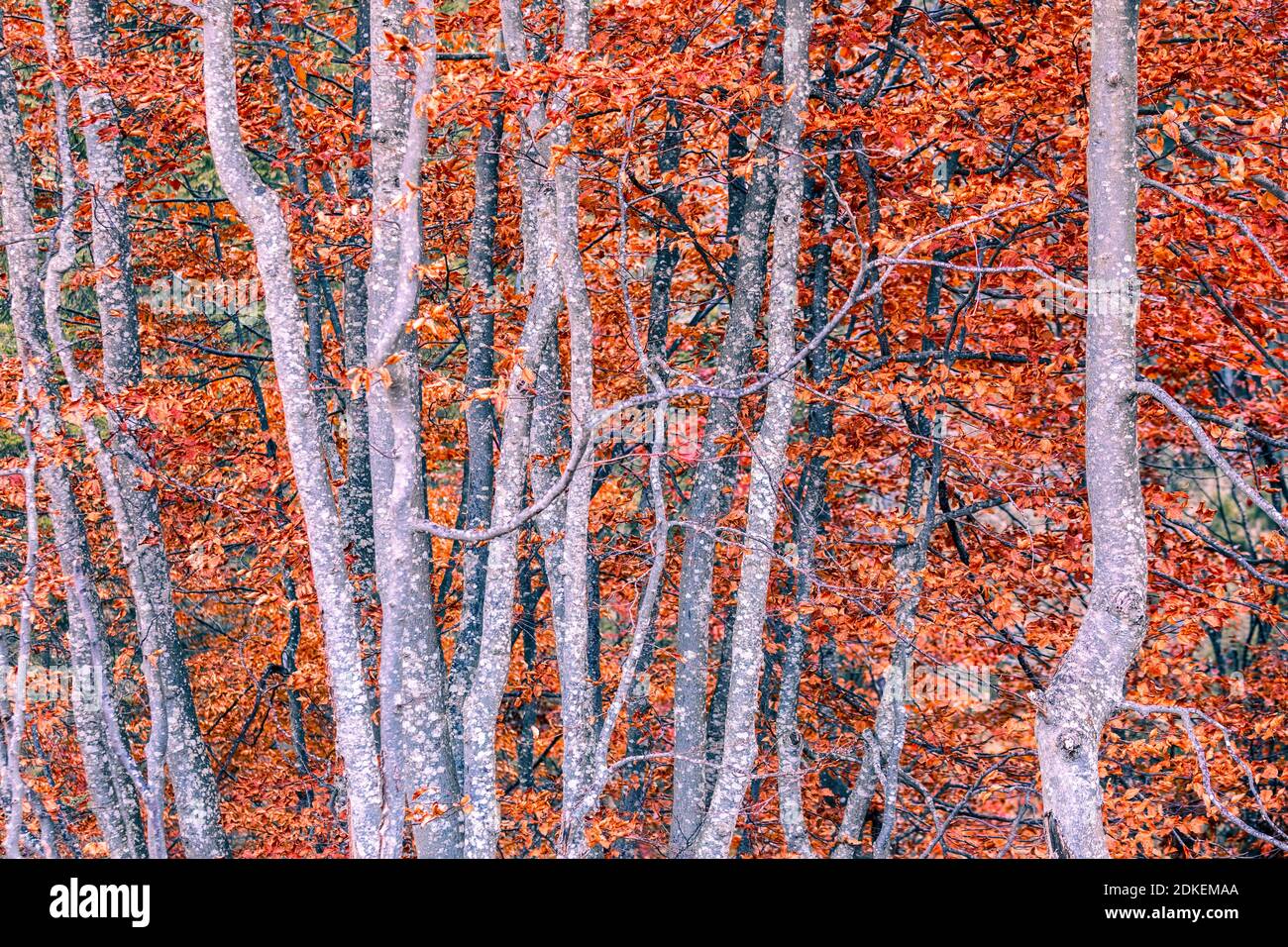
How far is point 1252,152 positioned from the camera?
7.80 meters

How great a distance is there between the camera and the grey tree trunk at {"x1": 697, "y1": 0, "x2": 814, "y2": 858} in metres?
8.18

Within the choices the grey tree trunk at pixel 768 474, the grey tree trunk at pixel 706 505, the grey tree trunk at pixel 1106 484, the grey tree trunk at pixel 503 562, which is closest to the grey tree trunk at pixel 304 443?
the grey tree trunk at pixel 503 562

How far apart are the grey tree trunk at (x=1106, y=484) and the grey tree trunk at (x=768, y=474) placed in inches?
111

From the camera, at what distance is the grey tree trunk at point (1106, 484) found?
5.43 meters

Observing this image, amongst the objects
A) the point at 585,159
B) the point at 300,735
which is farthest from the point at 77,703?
the point at 585,159

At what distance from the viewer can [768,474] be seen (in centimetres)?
820

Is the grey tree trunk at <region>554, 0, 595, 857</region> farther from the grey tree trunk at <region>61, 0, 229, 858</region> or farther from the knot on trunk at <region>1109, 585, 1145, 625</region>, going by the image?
the grey tree trunk at <region>61, 0, 229, 858</region>

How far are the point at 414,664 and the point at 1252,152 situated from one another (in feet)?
23.3

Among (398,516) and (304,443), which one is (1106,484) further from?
(304,443)

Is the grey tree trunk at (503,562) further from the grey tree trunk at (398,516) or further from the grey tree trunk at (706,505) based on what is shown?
the grey tree trunk at (706,505)

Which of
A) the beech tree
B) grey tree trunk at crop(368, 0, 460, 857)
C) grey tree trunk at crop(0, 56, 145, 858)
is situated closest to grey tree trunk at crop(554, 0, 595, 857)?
the beech tree

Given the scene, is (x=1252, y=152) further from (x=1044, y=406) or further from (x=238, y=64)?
(x=238, y=64)

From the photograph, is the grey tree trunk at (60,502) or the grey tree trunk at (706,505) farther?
the grey tree trunk at (706,505)

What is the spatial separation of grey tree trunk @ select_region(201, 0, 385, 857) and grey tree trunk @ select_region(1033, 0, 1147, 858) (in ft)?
14.0
